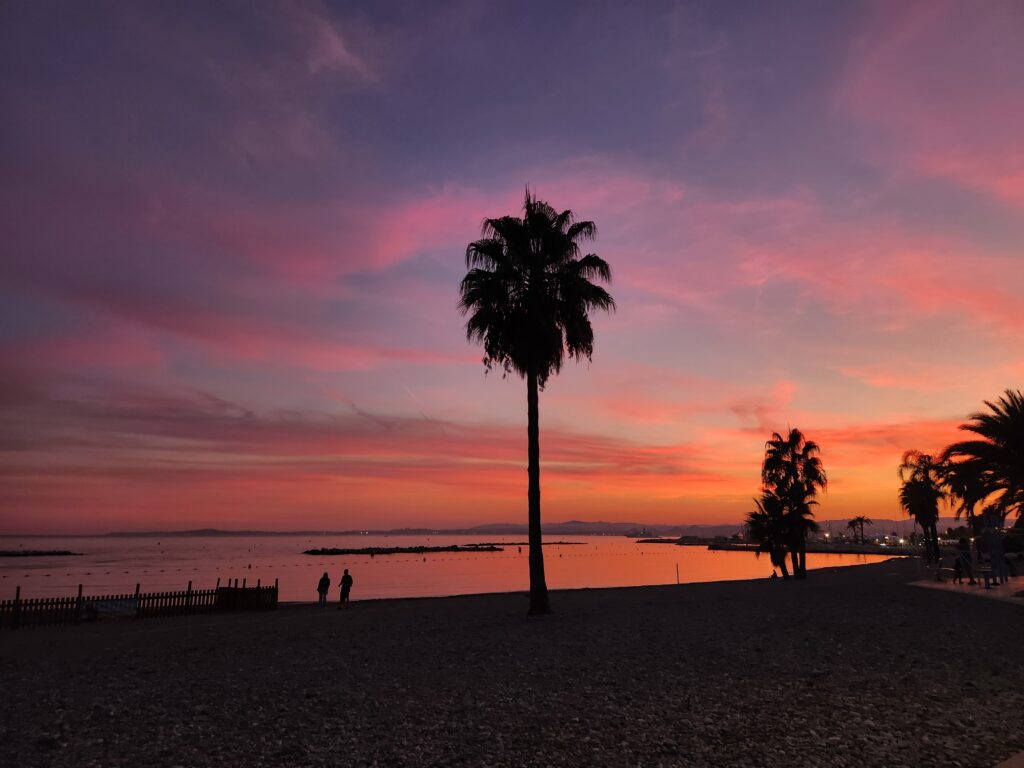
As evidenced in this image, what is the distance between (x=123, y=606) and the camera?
1320 inches

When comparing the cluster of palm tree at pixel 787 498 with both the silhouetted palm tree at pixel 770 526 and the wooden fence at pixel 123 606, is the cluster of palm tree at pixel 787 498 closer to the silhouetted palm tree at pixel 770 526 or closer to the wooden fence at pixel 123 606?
the silhouetted palm tree at pixel 770 526

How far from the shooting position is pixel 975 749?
921 centimetres

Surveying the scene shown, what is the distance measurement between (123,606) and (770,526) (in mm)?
45068

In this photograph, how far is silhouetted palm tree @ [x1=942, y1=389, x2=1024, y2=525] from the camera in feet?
94.6

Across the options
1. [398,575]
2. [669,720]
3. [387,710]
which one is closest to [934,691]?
[669,720]

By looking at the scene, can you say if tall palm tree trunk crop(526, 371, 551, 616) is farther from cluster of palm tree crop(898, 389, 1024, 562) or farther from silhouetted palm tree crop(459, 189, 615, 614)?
cluster of palm tree crop(898, 389, 1024, 562)

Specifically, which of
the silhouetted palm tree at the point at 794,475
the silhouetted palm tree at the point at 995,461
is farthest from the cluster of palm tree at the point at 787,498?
the silhouetted palm tree at the point at 995,461

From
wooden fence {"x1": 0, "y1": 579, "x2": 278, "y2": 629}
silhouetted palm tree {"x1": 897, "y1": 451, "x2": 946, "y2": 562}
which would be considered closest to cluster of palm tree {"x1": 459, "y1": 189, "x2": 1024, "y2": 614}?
wooden fence {"x1": 0, "y1": 579, "x2": 278, "y2": 629}

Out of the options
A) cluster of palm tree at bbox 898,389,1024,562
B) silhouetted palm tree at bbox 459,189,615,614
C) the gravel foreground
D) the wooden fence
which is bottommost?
the wooden fence

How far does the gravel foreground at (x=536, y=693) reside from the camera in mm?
9477

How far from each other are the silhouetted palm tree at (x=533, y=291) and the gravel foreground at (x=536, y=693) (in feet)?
32.6

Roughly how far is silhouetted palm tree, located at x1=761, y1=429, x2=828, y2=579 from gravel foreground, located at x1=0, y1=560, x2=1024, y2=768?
24824 millimetres

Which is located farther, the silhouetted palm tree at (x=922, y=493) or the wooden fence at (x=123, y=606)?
the silhouetted palm tree at (x=922, y=493)

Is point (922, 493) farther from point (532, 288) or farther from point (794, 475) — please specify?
point (532, 288)
